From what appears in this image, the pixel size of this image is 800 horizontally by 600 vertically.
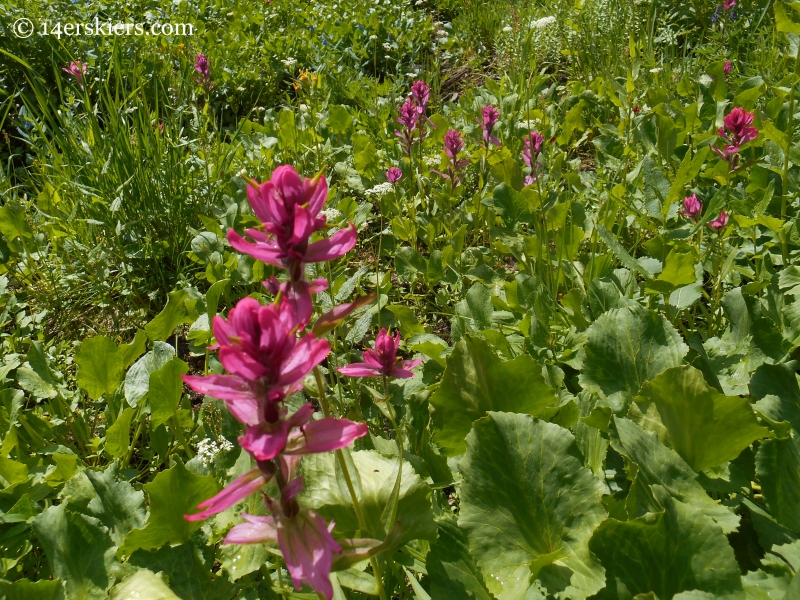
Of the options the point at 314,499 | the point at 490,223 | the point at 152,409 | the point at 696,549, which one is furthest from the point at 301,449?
the point at 490,223

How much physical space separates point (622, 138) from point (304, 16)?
11.7ft

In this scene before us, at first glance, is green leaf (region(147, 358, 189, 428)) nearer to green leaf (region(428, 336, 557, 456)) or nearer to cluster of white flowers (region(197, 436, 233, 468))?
cluster of white flowers (region(197, 436, 233, 468))

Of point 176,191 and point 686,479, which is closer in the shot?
point 686,479

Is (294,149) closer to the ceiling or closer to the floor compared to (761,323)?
closer to the floor

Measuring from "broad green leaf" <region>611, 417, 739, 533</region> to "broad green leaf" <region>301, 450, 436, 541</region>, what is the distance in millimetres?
351

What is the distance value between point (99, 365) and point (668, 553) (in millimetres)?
1458

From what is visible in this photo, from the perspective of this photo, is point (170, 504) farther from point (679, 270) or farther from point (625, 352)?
point (679, 270)

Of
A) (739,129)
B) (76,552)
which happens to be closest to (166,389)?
(76,552)

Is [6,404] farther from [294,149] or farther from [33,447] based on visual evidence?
[294,149]

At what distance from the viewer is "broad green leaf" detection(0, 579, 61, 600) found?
3.68 feet

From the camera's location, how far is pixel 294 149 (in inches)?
125

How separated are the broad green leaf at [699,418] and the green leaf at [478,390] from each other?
211mm

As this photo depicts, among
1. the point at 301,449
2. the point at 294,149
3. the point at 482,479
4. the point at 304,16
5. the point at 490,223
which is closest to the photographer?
the point at 301,449

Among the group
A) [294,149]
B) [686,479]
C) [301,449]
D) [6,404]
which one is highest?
[301,449]
